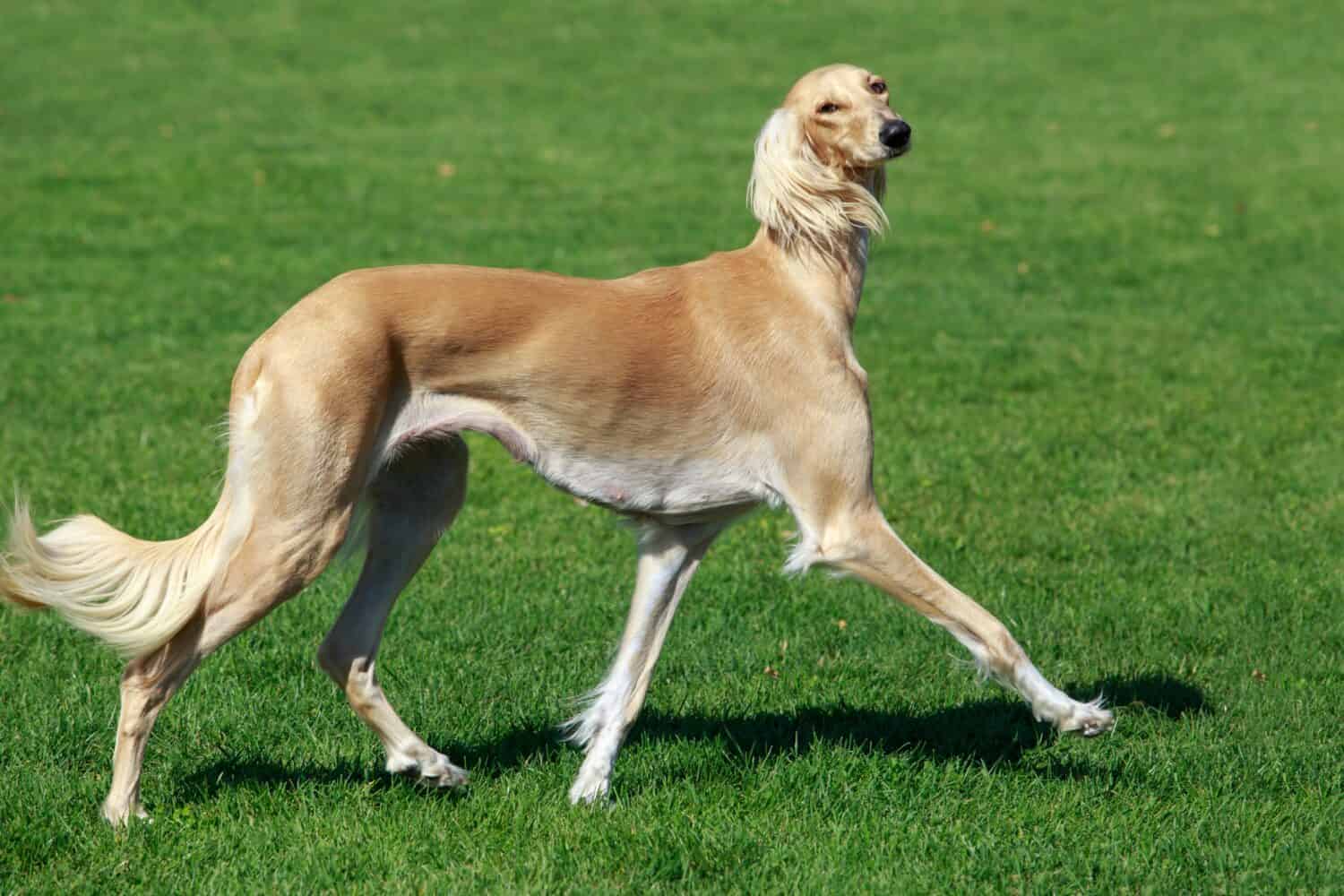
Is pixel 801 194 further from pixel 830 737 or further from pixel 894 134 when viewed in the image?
pixel 830 737

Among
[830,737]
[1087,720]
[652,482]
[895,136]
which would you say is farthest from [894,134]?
[830,737]

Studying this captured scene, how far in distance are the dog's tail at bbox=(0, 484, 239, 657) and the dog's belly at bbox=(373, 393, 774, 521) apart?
573 millimetres

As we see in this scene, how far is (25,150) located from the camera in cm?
1903

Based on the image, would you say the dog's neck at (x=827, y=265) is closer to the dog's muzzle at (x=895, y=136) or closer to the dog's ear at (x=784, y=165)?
the dog's ear at (x=784, y=165)

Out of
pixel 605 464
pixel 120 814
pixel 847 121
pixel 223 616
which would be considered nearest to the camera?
pixel 223 616

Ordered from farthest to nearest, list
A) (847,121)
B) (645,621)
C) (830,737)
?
1. (830,737)
2. (645,621)
3. (847,121)

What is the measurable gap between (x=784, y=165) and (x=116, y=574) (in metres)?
2.33

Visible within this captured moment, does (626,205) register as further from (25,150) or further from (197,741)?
(197,741)

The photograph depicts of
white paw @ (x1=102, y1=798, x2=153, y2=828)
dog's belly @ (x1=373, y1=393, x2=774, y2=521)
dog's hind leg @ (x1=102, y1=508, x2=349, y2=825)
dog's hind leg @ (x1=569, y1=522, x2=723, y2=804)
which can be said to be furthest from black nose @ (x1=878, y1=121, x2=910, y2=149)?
white paw @ (x1=102, y1=798, x2=153, y2=828)

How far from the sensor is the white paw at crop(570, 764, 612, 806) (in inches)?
202

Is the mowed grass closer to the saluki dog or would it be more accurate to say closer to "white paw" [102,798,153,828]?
"white paw" [102,798,153,828]

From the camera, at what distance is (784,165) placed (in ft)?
16.8

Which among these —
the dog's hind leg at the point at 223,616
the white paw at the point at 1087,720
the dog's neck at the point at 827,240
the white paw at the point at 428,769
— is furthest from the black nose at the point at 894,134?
the white paw at the point at 428,769

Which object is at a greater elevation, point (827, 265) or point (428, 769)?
point (827, 265)
